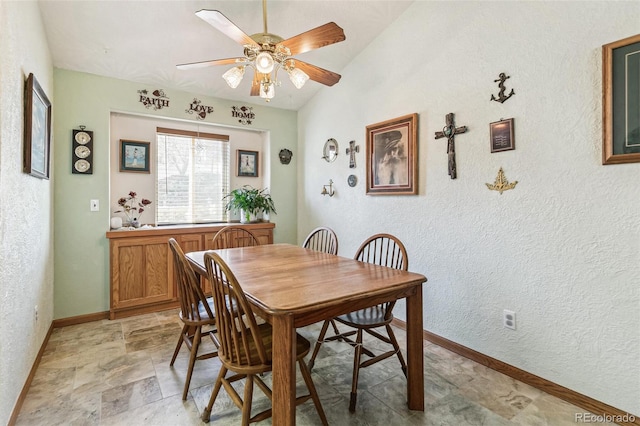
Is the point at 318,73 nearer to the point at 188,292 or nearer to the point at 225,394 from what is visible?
the point at 188,292

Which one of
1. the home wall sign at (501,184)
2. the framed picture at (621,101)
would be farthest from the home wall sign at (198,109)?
the framed picture at (621,101)

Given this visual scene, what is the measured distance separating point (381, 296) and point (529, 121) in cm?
148

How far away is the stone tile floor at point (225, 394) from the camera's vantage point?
169 centimetres

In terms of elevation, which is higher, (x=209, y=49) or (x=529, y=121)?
(x=209, y=49)

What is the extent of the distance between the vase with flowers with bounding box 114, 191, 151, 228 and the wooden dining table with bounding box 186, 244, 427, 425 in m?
1.52

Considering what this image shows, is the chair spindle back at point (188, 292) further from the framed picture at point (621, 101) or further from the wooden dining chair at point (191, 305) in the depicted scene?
the framed picture at point (621, 101)

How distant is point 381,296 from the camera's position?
1585 millimetres

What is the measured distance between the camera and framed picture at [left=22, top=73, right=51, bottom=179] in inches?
→ 73.0

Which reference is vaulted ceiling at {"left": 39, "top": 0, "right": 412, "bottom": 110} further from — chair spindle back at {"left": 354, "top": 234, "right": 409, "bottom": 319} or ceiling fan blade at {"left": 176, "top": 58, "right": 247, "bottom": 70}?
chair spindle back at {"left": 354, "top": 234, "right": 409, "bottom": 319}

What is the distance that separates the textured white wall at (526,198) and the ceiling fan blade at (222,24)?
1.51m

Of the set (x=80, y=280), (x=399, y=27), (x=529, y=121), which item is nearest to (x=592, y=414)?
(x=529, y=121)

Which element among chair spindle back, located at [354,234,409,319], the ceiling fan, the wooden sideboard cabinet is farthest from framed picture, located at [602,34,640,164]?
the wooden sideboard cabinet

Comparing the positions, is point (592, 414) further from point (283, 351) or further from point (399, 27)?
point (399, 27)

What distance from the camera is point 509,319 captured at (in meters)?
2.13
